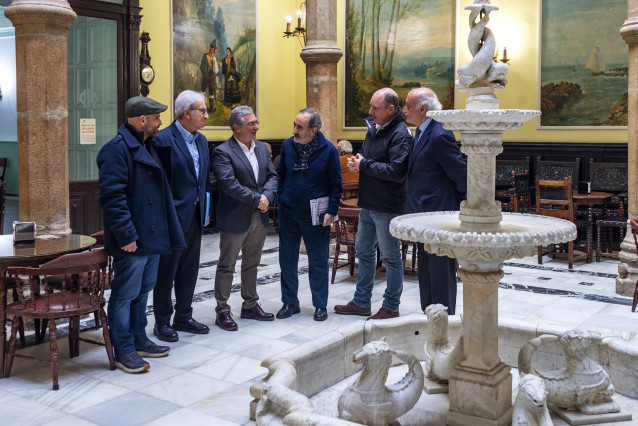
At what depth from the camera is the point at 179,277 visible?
545 centimetres

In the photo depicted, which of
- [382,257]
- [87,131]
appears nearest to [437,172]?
[382,257]

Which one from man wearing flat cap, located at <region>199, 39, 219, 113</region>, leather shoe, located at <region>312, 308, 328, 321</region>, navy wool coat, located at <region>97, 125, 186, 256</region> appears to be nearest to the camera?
navy wool coat, located at <region>97, 125, 186, 256</region>

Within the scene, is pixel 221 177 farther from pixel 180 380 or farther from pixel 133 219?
pixel 180 380

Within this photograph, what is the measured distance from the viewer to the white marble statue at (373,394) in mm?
3344

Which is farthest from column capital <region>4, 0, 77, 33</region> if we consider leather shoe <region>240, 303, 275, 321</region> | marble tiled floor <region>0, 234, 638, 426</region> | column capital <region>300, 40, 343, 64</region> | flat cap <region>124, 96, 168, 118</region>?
column capital <region>300, 40, 343, 64</region>

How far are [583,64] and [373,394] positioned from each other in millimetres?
8731

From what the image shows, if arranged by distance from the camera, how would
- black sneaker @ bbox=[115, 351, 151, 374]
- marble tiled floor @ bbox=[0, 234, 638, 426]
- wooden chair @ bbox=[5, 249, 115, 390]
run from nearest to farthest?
marble tiled floor @ bbox=[0, 234, 638, 426] → wooden chair @ bbox=[5, 249, 115, 390] → black sneaker @ bbox=[115, 351, 151, 374]

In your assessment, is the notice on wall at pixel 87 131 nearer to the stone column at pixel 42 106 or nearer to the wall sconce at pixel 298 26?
the stone column at pixel 42 106

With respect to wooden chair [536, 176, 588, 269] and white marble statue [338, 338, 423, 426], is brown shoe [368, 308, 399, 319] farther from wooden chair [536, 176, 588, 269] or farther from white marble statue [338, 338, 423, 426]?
wooden chair [536, 176, 588, 269]

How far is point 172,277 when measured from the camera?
528 cm

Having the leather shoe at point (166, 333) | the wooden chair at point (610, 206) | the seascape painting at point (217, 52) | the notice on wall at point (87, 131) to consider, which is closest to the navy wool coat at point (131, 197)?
the leather shoe at point (166, 333)

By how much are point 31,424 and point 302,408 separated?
63.6 inches

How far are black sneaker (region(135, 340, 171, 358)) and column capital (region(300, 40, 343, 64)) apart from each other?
5.02m

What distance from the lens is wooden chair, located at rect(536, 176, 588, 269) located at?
332 inches
